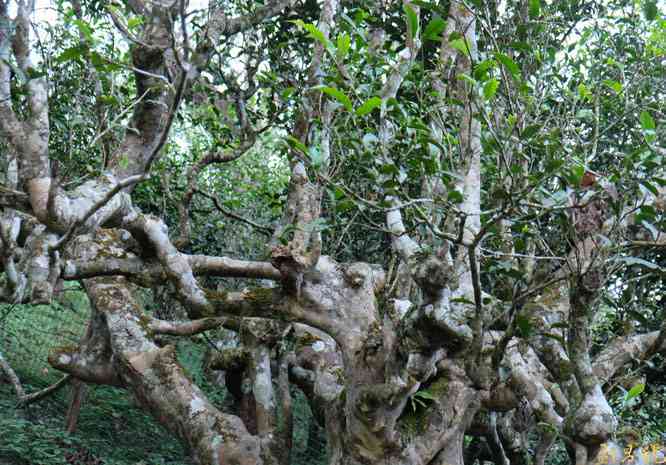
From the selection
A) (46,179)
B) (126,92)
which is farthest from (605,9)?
(46,179)

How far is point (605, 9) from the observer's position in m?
5.64

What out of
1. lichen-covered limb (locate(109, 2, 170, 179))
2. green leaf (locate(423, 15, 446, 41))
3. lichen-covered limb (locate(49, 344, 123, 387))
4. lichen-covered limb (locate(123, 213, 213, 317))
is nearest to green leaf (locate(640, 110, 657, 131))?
green leaf (locate(423, 15, 446, 41))

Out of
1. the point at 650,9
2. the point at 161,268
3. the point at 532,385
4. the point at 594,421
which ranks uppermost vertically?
the point at 650,9

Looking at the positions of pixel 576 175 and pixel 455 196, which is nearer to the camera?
pixel 576 175

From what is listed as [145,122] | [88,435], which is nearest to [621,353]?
[145,122]

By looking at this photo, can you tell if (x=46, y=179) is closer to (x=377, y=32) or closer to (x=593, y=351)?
(x=377, y=32)

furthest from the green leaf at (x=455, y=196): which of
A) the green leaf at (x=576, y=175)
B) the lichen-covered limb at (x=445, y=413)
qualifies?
the lichen-covered limb at (x=445, y=413)

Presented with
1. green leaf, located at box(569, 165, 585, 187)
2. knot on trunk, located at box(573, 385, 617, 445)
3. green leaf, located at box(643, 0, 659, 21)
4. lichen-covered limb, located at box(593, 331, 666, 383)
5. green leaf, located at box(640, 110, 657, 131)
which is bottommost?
knot on trunk, located at box(573, 385, 617, 445)

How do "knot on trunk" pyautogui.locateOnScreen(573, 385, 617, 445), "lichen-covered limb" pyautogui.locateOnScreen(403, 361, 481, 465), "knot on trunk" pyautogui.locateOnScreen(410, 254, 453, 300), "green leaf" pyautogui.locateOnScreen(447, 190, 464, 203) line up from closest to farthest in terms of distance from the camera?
"knot on trunk" pyautogui.locateOnScreen(573, 385, 617, 445), "green leaf" pyautogui.locateOnScreen(447, 190, 464, 203), "knot on trunk" pyautogui.locateOnScreen(410, 254, 453, 300), "lichen-covered limb" pyautogui.locateOnScreen(403, 361, 481, 465)

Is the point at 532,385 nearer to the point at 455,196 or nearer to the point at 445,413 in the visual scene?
the point at 445,413

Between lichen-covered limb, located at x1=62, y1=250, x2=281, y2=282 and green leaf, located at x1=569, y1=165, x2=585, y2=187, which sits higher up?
lichen-covered limb, located at x1=62, y1=250, x2=281, y2=282

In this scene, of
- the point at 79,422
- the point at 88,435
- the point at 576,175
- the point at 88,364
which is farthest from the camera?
the point at 79,422

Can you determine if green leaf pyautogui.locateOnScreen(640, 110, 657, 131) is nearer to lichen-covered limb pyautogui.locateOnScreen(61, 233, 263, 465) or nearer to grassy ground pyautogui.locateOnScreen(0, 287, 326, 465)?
lichen-covered limb pyautogui.locateOnScreen(61, 233, 263, 465)

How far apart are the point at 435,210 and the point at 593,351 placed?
3.35 metres
